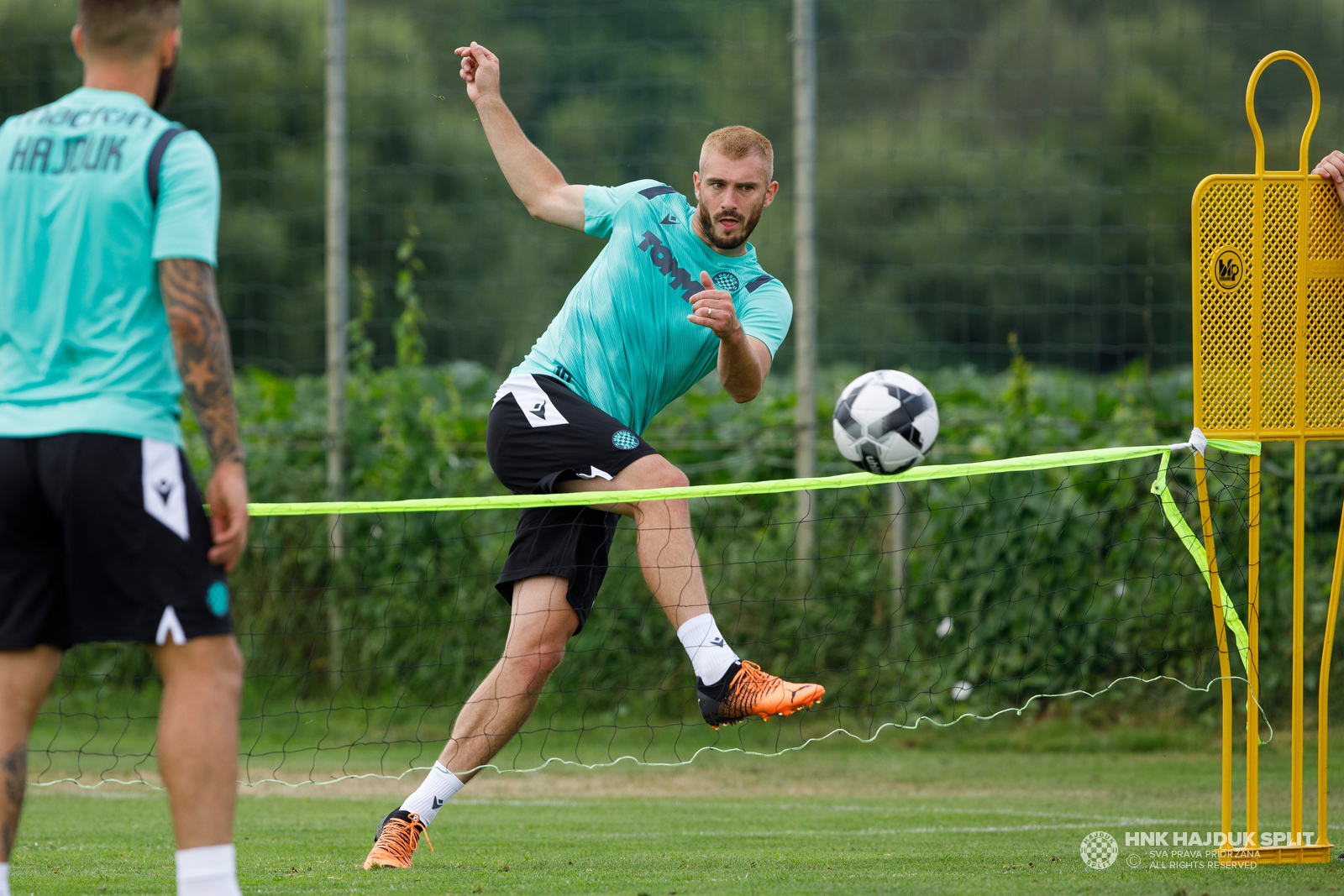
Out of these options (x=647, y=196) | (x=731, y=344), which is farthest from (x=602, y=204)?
(x=731, y=344)

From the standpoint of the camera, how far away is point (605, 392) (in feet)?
16.8

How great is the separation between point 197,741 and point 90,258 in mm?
1087

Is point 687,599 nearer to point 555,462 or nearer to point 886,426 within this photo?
point 555,462

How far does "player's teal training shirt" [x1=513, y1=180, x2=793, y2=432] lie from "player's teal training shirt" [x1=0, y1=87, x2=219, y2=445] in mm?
2223

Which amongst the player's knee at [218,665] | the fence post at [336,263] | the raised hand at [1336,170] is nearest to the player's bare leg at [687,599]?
the player's knee at [218,665]

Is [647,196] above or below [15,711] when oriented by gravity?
above

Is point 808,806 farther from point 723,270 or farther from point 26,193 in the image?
point 26,193

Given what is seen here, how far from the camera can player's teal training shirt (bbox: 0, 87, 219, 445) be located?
297 cm

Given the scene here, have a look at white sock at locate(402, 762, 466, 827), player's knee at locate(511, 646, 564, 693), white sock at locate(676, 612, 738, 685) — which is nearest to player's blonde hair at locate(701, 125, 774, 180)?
white sock at locate(676, 612, 738, 685)

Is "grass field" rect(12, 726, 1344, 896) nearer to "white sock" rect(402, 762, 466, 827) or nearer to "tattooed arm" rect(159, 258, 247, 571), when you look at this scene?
"white sock" rect(402, 762, 466, 827)

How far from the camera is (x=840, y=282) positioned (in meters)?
13.3

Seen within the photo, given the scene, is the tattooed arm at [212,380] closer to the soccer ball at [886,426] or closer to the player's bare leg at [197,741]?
the player's bare leg at [197,741]

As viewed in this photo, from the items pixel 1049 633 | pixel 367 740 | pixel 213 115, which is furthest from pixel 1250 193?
pixel 213 115

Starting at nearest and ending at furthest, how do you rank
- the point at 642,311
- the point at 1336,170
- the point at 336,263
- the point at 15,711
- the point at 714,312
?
the point at 15,711
the point at 714,312
the point at 1336,170
the point at 642,311
the point at 336,263
